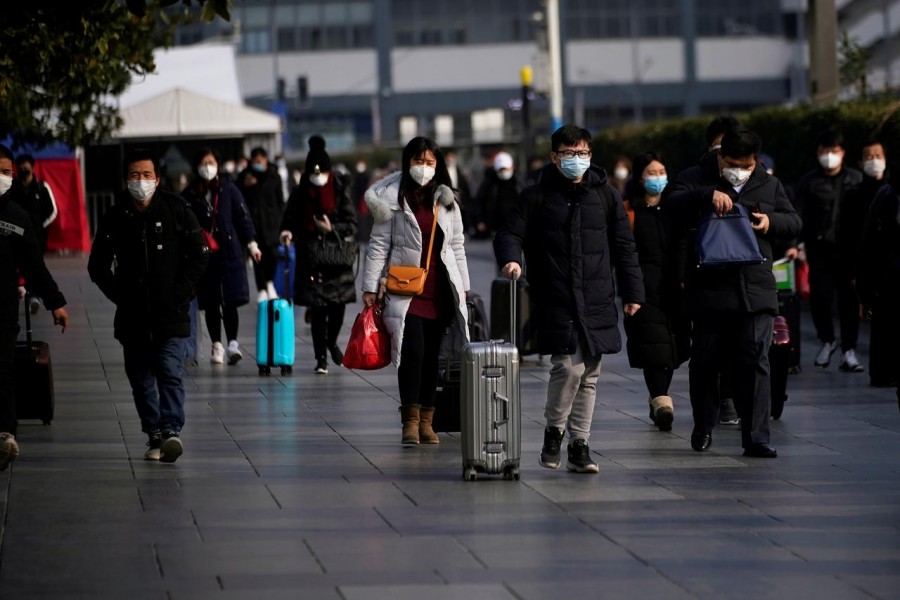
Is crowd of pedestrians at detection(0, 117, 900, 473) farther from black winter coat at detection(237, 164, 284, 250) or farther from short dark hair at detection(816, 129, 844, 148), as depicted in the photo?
black winter coat at detection(237, 164, 284, 250)

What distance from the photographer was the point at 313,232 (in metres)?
13.8

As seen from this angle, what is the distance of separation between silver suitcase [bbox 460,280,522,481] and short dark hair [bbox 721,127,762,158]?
5.26ft

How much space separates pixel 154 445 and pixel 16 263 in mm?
1148

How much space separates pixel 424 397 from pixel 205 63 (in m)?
28.3

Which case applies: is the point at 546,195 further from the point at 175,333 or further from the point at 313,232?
the point at 313,232

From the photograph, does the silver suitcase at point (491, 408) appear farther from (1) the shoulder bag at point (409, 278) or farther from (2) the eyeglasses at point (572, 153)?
(1) the shoulder bag at point (409, 278)

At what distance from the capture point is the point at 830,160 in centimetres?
1407

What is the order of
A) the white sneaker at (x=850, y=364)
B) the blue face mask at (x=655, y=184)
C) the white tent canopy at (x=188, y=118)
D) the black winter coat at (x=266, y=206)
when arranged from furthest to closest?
1. the white tent canopy at (x=188, y=118)
2. the black winter coat at (x=266, y=206)
3. the white sneaker at (x=850, y=364)
4. the blue face mask at (x=655, y=184)

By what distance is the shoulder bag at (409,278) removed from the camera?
9.78 meters

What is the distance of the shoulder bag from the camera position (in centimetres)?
978

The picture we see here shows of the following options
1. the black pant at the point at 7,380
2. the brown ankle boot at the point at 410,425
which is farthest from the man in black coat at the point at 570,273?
the black pant at the point at 7,380

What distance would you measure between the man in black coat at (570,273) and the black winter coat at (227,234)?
5667mm

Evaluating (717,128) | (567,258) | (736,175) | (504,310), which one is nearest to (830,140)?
(504,310)

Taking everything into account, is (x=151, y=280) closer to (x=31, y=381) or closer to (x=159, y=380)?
(x=159, y=380)
